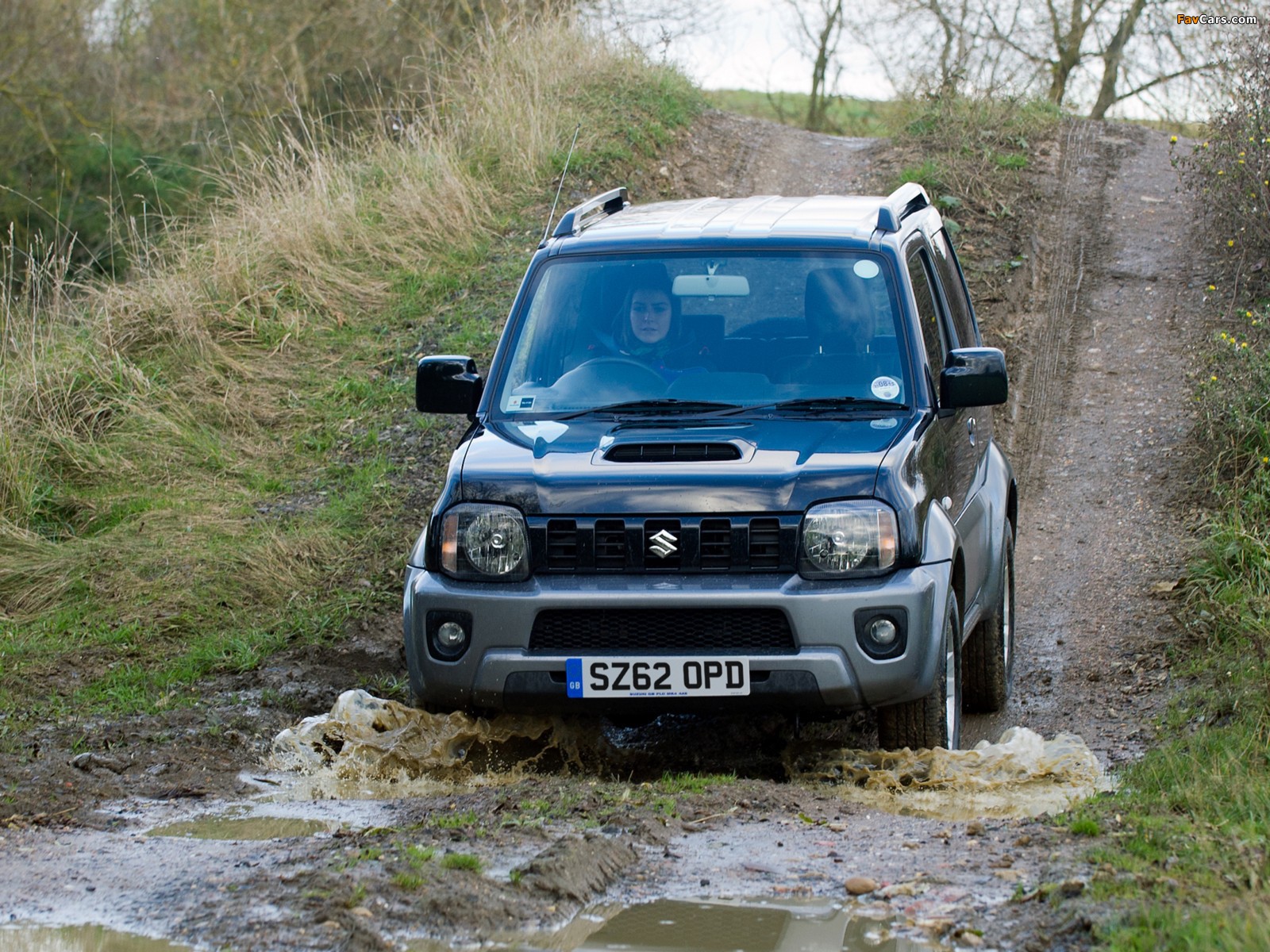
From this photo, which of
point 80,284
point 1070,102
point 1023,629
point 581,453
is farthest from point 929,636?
point 1070,102

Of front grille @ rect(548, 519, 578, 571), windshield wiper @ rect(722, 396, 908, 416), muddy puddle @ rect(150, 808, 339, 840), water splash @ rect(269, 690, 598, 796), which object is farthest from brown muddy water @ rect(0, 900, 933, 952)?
windshield wiper @ rect(722, 396, 908, 416)

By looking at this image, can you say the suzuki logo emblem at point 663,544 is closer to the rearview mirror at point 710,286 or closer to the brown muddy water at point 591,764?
the brown muddy water at point 591,764

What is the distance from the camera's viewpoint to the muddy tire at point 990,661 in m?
6.27

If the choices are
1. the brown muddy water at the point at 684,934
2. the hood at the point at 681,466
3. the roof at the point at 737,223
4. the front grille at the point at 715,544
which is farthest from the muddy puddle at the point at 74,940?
the roof at the point at 737,223

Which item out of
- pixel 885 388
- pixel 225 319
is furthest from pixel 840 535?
pixel 225 319

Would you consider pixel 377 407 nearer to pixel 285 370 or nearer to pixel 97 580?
pixel 285 370

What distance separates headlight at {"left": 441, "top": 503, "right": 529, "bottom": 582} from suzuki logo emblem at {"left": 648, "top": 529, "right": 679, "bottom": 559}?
0.41m

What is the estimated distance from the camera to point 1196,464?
9.35 metres

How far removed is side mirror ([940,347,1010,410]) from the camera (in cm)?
541

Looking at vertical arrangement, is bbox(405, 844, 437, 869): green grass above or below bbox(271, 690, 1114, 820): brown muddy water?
above

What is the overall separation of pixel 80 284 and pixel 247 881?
8.81 metres

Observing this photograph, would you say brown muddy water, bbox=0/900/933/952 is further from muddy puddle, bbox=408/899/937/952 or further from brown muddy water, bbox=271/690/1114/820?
brown muddy water, bbox=271/690/1114/820

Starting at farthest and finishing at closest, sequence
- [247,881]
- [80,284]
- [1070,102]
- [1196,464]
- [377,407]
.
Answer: [1070,102] < [80,284] < [377,407] < [1196,464] < [247,881]

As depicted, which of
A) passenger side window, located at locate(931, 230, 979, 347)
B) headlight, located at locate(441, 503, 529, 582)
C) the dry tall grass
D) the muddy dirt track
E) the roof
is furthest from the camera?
the dry tall grass
